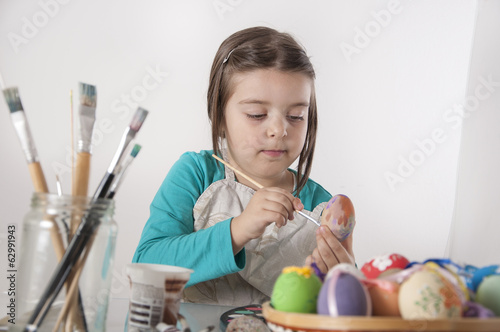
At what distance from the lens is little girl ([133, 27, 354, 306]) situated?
4.06 ft

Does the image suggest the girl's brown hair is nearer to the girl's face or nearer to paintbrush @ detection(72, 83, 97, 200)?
the girl's face

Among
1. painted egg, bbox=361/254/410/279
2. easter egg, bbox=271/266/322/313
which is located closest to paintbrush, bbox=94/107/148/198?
easter egg, bbox=271/266/322/313

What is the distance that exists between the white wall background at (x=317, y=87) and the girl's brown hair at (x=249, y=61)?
35.7 inches

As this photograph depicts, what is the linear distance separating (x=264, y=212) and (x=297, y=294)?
48 centimetres

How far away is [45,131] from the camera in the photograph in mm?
2291

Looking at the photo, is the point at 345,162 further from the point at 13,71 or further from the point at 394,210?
the point at 13,71

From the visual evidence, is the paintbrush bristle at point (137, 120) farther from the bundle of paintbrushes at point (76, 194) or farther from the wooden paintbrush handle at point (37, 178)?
the wooden paintbrush handle at point (37, 178)

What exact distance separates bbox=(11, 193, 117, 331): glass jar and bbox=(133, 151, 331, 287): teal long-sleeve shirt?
490mm

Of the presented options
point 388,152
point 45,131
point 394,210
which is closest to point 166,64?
point 45,131

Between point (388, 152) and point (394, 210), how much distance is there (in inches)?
10.6

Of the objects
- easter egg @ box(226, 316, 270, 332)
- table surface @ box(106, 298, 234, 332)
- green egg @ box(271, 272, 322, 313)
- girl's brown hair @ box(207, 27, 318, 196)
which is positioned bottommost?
table surface @ box(106, 298, 234, 332)

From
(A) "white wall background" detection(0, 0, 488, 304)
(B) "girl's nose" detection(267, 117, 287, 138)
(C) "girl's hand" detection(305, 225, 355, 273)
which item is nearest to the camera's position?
(C) "girl's hand" detection(305, 225, 355, 273)

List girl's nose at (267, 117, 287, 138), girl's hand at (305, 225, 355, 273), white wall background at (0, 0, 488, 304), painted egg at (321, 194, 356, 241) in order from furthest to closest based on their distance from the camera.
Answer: white wall background at (0, 0, 488, 304), girl's nose at (267, 117, 287, 138), painted egg at (321, 194, 356, 241), girl's hand at (305, 225, 355, 273)

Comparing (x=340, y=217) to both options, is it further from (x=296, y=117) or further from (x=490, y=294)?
(x=490, y=294)
